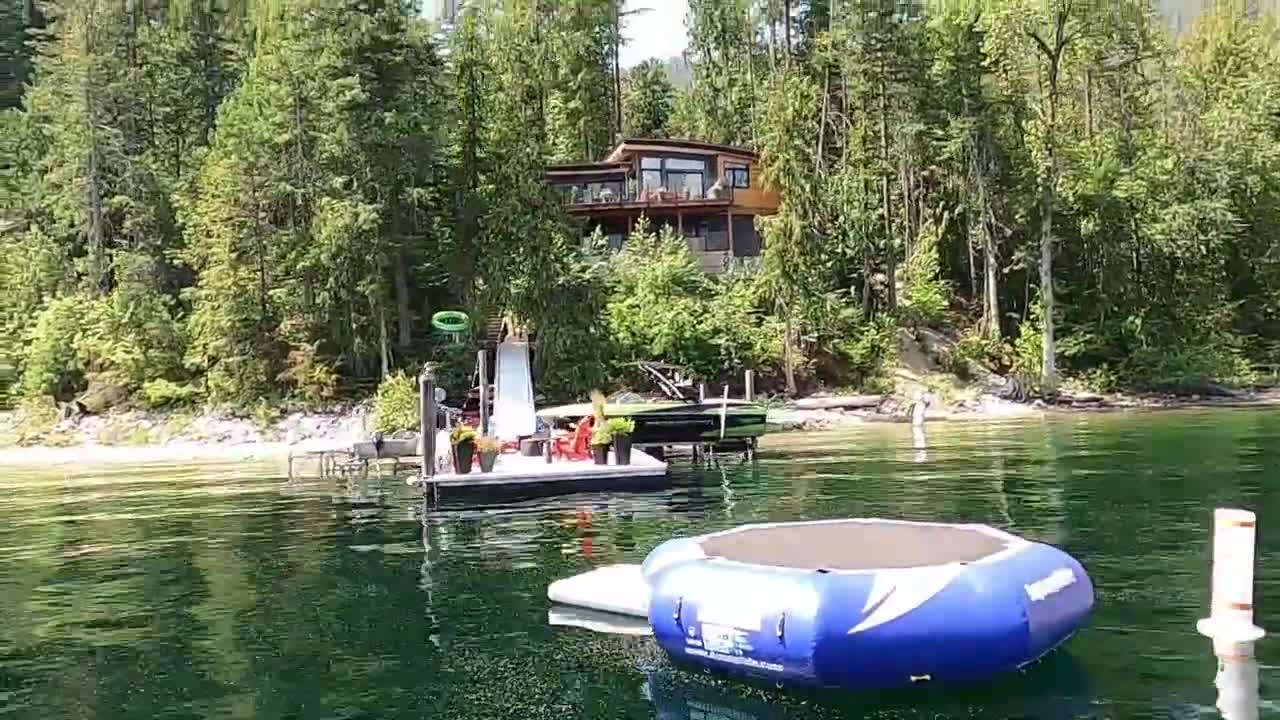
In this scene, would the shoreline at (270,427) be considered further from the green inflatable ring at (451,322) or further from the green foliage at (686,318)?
the green inflatable ring at (451,322)

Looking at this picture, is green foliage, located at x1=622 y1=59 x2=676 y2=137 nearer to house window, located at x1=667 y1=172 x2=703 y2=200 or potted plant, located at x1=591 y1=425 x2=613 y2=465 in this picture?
house window, located at x1=667 y1=172 x2=703 y2=200

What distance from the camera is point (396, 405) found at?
3794 cm

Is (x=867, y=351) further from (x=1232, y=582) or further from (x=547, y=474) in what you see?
(x=1232, y=582)

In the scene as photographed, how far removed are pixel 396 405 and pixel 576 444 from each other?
15625mm

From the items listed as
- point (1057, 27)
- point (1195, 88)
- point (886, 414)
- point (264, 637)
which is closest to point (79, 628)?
point (264, 637)

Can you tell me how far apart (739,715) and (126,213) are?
43.6 meters

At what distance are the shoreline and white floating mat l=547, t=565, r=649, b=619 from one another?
77.6 feet

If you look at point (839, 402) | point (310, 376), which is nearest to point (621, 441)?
point (839, 402)

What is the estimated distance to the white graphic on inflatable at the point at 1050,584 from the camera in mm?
8781

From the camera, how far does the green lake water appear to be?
30.2 feet

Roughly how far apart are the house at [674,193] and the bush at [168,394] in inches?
628

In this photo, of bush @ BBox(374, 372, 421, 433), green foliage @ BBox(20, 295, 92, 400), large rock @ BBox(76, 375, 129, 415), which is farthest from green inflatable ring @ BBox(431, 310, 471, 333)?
green foliage @ BBox(20, 295, 92, 400)

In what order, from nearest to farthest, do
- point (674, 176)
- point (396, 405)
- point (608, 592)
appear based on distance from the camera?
point (608, 592) < point (396, 405) < point (674, 176)

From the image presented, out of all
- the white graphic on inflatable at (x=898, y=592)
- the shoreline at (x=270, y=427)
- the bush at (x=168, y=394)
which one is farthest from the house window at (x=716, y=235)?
Answer: the white graphic on inflatable at (x=898, y=592)
